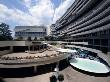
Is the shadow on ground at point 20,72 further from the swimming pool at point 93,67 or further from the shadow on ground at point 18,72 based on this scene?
the swimming pool at point 93,67

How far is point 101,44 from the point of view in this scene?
208 ft

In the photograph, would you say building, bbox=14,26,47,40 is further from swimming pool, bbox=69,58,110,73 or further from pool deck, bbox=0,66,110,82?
pool deck, bbox=0,66,110,82

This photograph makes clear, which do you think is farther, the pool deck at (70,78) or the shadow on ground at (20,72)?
the shadow on ground at (20,72)

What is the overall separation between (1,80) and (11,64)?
3.95m

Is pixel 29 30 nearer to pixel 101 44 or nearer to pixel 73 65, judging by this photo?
pixel 101 44

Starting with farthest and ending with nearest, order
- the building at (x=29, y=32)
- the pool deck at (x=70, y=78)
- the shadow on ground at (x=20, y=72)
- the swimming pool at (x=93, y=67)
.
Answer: the building at (x=29, y=32) → the swimming pool at (x=93, y=67) → the shadow on ground at (x=20, y=72) → the pool deck at (x=70, y=78)

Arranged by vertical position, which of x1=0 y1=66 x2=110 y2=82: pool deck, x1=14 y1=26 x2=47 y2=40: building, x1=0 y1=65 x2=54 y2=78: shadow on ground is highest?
x1=14 y1=26 x2=47 y2=40: building

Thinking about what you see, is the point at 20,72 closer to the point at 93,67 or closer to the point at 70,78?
the point at 70,78

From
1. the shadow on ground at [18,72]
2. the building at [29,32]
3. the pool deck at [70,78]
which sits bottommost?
the pool deck at [70,78]

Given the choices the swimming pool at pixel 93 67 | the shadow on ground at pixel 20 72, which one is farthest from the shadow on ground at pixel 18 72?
the swimming pool at pixel 93 67

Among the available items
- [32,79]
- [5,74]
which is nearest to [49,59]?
[32,79]

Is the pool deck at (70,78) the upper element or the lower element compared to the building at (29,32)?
lower

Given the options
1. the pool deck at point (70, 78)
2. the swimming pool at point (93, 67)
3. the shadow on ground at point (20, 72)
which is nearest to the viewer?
the pool deck at point (70, 78)

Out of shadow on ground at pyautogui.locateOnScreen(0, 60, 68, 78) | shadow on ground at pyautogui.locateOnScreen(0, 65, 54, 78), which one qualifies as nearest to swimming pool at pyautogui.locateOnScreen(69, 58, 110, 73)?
shadow on ground at pyautogui.locateOnScreen(0, 60, 68, 78)
